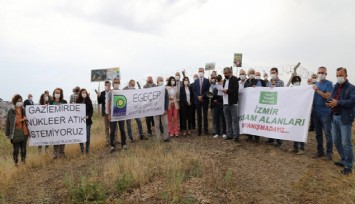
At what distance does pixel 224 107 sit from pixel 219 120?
3.14 feet

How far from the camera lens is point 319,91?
27.1 feet

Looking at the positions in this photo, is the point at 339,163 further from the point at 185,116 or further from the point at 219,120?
the point at 185,116

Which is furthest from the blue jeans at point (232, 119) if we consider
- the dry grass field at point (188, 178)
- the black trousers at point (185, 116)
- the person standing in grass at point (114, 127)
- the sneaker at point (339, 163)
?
the person standing in grass at point (114, 127)

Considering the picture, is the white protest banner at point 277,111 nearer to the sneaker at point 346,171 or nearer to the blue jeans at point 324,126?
the blue jeans at point 324,126

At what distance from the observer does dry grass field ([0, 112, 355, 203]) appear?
5980mm

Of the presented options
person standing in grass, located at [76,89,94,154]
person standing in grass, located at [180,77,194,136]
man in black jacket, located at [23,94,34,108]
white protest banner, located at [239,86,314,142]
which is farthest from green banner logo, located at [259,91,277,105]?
man in black jacket, located at [23,94,34,108]

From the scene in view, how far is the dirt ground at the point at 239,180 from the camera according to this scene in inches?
234

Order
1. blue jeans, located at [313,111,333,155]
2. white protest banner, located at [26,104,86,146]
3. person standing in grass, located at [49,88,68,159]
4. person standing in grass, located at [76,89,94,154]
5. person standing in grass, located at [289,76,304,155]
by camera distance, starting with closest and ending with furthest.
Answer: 1. blue jeans, located at [313,111,333,155]
2. person standing in grass, located at [289,76,304,155]
3. white protest banner, located at [26,104,86,146]
4. person standing in grass, located at [49,88,68,159]
5. person standing in grass, located at [76,89,94,154]

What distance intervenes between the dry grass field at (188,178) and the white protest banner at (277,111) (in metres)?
0.58

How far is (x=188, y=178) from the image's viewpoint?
6.74 meters

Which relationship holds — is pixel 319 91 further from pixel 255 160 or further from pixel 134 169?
pixel 134 169

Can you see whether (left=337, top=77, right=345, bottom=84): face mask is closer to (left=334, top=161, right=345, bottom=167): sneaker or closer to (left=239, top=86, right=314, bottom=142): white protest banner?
(left=239, top=86, right=314, bottom=142): white protest banner

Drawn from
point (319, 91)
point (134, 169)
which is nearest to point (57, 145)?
point (134, 169)

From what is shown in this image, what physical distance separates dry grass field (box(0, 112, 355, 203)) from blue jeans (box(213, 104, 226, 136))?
4.96 feet
